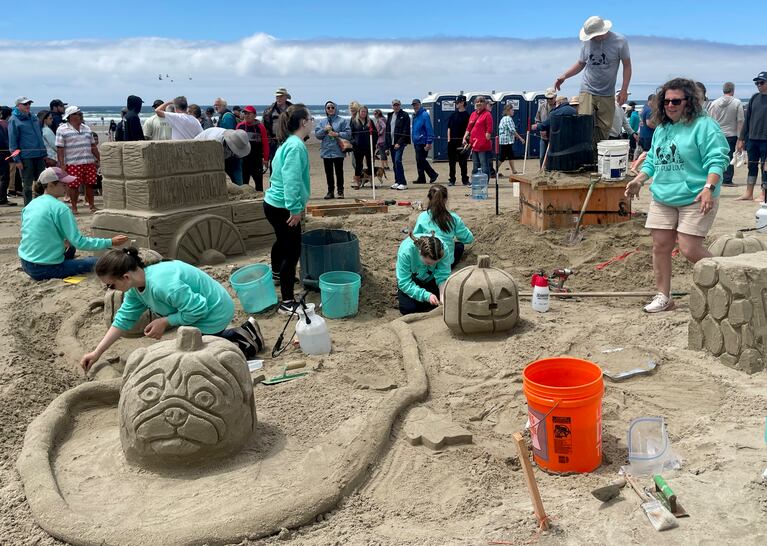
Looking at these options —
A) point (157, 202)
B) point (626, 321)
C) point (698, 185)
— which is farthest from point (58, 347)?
point (698, 185)

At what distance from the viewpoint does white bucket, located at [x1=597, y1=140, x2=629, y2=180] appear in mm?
7438

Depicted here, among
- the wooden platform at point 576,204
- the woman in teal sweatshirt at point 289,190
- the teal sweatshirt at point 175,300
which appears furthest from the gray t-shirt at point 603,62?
the teal sweatshirt at point 175,300

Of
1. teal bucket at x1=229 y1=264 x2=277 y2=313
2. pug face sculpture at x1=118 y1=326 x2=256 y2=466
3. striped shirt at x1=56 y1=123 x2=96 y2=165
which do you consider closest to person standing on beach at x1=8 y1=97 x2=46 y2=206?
striped shirt at x1=56 y1=123 x2=96 y2=165

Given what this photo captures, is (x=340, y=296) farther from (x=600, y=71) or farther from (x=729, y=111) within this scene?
(x=729, y=111)

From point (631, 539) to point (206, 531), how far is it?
1.60 m

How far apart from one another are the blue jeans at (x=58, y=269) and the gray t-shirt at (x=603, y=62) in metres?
5.60

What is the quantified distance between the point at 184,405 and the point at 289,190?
270 centimetres

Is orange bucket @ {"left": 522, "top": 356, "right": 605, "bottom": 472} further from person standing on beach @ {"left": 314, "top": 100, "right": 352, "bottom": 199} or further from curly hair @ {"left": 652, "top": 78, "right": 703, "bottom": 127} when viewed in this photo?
person standing on beach @ {"left": 314, "top": 100, "right": 352, "bottom": 199}

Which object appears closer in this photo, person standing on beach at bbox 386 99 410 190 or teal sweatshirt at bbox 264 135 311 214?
teal sweatshirt at bbox 264 135 311 214

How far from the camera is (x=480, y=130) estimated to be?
11.9m

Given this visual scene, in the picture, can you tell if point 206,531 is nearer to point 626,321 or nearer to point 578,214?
point 626,321

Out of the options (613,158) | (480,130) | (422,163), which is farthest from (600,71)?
(422,163)

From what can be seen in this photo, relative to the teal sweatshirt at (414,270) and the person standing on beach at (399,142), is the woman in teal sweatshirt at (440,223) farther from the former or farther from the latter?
the person standing on beach at (399,142)

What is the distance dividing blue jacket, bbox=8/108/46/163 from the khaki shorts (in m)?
9.08
